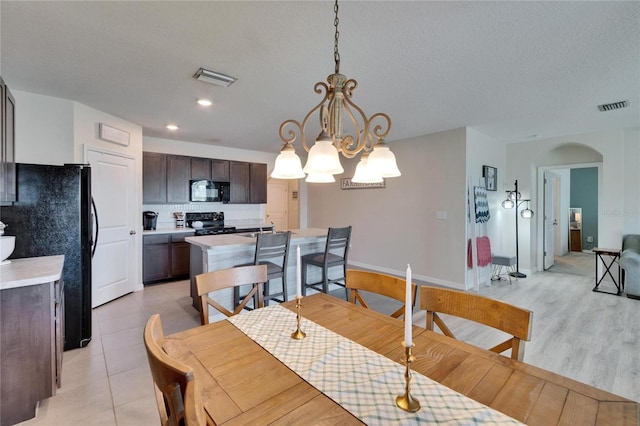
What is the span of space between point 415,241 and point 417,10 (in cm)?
381

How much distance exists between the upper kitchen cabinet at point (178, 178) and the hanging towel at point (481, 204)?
4.81 metres

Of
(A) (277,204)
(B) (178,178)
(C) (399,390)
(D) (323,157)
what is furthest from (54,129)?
(A) (277,204)

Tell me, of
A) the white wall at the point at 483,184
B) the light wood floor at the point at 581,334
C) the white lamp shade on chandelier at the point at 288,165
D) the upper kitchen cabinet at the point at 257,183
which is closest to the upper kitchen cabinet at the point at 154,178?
the upper kitchen cabinet at the point at 257,183

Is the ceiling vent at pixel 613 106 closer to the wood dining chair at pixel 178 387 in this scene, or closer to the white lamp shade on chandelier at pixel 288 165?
the white lamp shade on chandelier at pixel 288 165

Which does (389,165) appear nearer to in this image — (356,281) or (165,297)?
(356,281)

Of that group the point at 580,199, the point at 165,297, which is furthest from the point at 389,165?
the point at 580,199

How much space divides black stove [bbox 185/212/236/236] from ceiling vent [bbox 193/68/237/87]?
2961 mm

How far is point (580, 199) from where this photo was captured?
793 cm

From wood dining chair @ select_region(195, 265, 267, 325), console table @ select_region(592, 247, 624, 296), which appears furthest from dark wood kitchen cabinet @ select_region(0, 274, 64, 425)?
console table @ select_region(592, 247, 624, 296)

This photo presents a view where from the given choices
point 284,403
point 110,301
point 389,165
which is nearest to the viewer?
point 284,403

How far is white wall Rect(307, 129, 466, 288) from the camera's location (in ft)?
14.6

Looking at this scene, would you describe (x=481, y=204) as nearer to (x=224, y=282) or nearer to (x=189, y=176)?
(x=224, y=282)

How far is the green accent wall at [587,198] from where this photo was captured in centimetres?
768

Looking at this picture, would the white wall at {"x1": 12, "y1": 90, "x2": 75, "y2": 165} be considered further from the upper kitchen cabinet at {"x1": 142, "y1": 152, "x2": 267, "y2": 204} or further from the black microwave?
the black microwave
